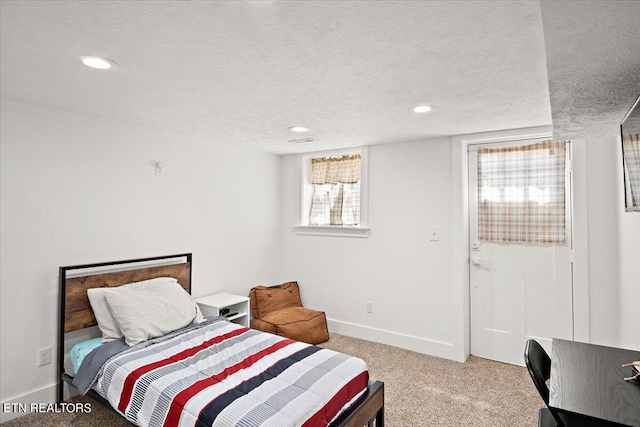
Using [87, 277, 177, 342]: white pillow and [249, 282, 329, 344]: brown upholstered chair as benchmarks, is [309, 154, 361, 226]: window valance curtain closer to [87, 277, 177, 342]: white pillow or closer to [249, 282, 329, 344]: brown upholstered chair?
[249, 282, 329, 344]: brown upholstered chair

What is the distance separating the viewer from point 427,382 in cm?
311

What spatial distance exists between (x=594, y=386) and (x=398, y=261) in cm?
254

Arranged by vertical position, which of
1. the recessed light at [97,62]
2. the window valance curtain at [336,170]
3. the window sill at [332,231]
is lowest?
the window sill at [332,231]

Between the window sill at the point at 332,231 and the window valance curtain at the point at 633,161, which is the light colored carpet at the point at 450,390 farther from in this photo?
the window valance curtain at the point at 633,161

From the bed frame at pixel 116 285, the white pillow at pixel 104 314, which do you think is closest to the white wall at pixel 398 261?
the bed frame at pixel 116 285

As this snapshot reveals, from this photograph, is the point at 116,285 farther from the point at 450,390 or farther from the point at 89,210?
the point at 450,390

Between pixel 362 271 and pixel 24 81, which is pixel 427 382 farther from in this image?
pixel 24 81

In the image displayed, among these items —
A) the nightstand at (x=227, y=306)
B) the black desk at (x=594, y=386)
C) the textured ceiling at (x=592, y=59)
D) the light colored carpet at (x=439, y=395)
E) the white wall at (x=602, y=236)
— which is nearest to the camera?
the textured ceiling at (x=592, y=59)

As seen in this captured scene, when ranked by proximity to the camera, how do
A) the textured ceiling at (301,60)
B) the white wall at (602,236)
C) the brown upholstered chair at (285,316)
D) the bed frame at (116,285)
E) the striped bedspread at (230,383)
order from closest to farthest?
the textured ceiling at (301,60) < the striped bedspread at (230,383) < the bed frame at (116,285) < the white wall at (602,236) < the brown upholstered chair at (285,316)

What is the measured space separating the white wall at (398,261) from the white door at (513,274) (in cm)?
31

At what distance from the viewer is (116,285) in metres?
3.02

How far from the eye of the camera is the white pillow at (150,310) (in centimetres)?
267

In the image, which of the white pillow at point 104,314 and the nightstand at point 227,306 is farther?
the nightstand at point 227,306

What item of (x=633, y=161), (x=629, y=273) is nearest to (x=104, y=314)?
(x=633, y=161)
